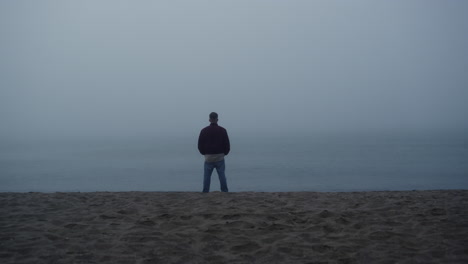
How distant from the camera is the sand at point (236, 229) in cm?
402

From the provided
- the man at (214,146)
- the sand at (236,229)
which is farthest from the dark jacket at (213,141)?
the sand at (236,229)

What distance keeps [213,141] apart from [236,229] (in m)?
3.30

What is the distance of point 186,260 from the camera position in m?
3.93

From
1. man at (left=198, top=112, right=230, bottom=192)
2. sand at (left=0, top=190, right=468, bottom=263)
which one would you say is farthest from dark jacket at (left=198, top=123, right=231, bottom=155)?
sand at (left=0, top=190, right=468, bottom=263)

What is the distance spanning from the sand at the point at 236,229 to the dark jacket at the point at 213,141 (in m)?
1.17

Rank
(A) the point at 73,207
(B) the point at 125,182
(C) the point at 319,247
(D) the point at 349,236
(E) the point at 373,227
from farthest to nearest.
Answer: (B) the point at 125,182, (A) the point at 73,207, (E) the point at 373,227, (D) the point at 349,236, (C) the point at 319,247

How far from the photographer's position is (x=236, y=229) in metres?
4.98

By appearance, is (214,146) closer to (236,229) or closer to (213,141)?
(213,141)

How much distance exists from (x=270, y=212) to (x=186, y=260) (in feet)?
7.42

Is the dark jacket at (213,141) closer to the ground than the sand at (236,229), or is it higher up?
higher up

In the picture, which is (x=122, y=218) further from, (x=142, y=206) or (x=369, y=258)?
(x=369, y=258)

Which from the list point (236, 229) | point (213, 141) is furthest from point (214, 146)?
point (236, 229)

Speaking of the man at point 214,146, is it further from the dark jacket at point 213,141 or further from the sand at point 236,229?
the sand at point 236,229

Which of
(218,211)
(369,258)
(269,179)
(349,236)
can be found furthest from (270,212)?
(269,179)
